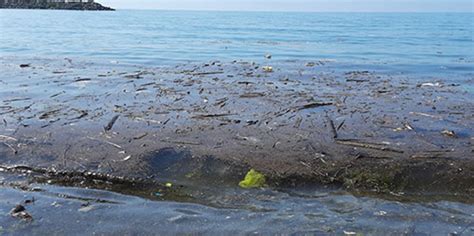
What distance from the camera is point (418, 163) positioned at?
286 inches

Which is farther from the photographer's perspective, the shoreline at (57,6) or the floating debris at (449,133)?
the shoreline at (57,6)

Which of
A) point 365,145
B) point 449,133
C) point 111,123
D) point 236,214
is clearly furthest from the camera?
point 111,123

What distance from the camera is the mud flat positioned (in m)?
6.97

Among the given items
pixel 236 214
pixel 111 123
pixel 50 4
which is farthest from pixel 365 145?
pixel 50 4

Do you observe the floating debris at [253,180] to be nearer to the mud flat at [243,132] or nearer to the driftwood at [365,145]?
the mud flat at [243,132]

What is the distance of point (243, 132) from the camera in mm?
8766

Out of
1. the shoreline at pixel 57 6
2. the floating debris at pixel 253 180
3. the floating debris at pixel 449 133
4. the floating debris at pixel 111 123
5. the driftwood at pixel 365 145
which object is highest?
the floating debris at pixel 449 133

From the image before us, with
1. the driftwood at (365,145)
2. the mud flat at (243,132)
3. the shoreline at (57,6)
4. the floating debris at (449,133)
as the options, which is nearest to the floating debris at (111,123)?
the mud flat at (243,132)

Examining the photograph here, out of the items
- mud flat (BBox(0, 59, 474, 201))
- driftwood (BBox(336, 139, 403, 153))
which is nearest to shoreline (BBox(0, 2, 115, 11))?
mud flat (BBox(0, 59, 474, 201))

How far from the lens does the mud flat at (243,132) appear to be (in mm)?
6973

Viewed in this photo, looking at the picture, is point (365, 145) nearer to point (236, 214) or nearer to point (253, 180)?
point (253, 180)

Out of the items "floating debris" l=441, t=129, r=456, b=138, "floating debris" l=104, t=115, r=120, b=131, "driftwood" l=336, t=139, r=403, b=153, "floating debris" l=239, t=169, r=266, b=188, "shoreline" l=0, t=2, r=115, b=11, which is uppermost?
"floating debris" l=441, t=129, r=456, b=138

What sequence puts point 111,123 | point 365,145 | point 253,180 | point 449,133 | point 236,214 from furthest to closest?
point 111,123
point 449,133
point 365,145
point 253,180
point 236,214

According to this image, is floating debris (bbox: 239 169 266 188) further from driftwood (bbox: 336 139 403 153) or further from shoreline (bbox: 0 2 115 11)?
shoreline (bbox: 0 2 115 11)
